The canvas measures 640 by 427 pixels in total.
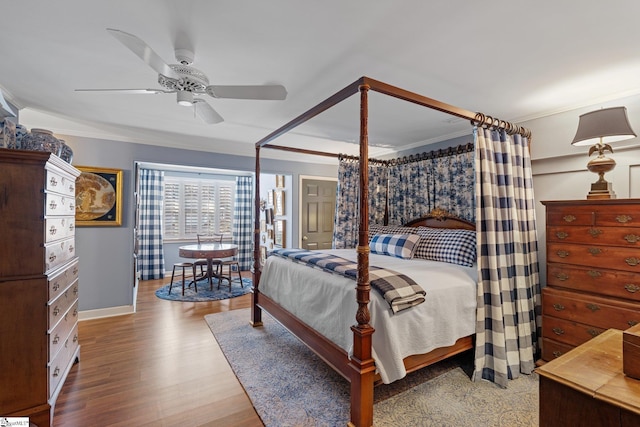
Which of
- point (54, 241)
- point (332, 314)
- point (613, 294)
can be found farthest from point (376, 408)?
point (54, 241)

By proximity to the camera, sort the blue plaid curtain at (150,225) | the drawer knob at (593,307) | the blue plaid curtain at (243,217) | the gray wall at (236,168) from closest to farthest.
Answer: the drawer knob at (593,307) → the gray wall at (236,168) → the blue plaid curtain at (150,225) → the blue plaid curtain at (243,217)

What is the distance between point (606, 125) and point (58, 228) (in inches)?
158

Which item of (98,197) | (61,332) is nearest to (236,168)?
(98,197)

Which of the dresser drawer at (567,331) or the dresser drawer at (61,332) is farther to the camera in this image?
the dresser drawer at (567,331)

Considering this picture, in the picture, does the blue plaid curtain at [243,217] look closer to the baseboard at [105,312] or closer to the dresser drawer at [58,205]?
the baseboard at [105,312]

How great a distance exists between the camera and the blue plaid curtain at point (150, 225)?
5.99 metres

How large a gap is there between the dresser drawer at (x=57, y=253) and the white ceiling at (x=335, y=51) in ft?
4.17

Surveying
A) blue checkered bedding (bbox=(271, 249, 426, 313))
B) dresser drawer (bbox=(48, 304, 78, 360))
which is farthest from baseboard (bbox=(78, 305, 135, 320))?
blue checkered bedding (bbox=(271, 249, 426, 313))

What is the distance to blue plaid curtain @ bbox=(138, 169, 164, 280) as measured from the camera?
599 cm

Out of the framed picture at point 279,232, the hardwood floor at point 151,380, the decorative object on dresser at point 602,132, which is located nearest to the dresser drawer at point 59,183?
the hardwood floor at point 151,380

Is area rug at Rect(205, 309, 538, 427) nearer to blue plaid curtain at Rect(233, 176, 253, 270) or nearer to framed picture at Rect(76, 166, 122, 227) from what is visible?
framed picture at Rect(76, 166, 122, 227)

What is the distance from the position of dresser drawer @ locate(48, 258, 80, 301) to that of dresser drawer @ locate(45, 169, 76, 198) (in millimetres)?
547

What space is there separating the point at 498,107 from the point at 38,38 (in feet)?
11.9

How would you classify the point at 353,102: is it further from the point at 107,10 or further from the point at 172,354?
the point at 172,354
